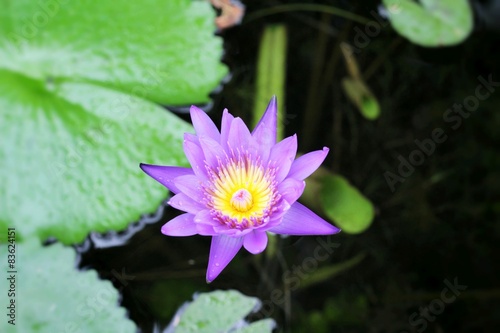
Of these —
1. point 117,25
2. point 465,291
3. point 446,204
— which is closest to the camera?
point 117,25

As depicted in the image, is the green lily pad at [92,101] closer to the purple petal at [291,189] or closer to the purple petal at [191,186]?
the purple petal at [191,186]

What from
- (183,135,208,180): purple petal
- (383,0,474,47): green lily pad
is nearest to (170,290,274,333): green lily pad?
(183,135,208,180): purple petal

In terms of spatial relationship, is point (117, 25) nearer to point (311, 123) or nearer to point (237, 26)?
point (237, 26)

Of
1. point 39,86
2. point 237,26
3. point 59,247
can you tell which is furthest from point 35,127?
point 237,26

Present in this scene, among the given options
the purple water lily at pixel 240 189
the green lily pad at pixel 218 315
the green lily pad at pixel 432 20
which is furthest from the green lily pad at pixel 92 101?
the green lily pad at pixel 432 20

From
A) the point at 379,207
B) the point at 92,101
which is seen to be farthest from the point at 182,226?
the point at 379,207

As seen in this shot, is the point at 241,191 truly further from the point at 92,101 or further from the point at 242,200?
the point at 92,101
